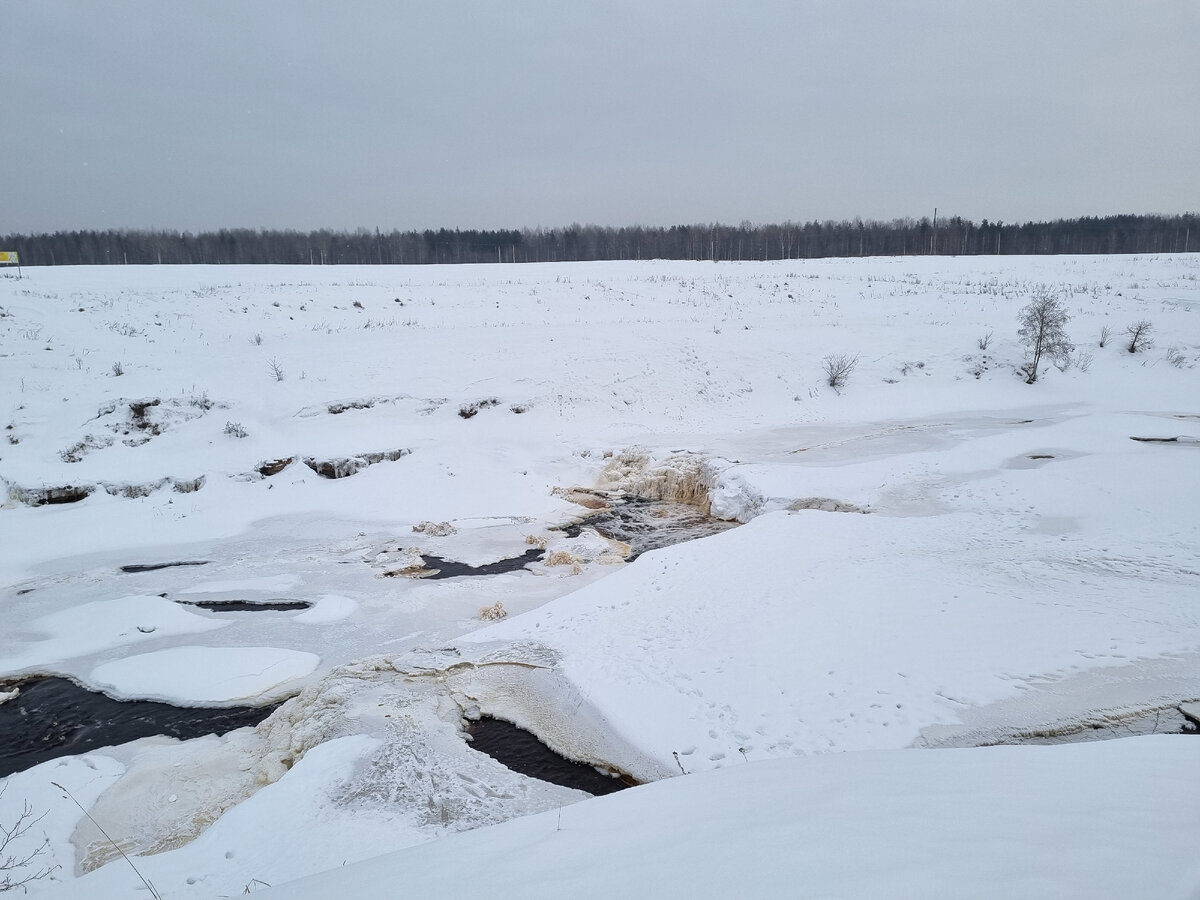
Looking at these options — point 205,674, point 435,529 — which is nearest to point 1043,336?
point 435,529

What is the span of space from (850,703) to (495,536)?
306 inches

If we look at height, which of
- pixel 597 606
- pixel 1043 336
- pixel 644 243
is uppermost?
pixel 644 243

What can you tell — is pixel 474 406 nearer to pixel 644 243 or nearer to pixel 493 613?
pixel 493 613

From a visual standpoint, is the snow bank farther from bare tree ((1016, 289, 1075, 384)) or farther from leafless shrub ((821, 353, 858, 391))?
bare tree ((1016, 289, 1075, 384))

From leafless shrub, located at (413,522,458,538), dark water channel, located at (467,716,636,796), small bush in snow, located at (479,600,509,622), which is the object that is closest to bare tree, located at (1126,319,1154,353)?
leafless shrub, located at (413,522,458,538)

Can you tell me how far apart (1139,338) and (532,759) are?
29804 mm

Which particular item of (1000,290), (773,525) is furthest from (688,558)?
(1000,290)

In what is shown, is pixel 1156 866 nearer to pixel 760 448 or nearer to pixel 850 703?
pixel 850 703

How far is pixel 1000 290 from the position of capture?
105ft

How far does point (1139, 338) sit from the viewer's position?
79.3 ft

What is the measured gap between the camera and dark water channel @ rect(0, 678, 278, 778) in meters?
6.17

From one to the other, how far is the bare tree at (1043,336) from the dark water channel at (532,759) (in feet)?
76.7

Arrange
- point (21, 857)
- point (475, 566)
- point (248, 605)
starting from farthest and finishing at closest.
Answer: point (475, 566) → point (248, 605) → point (21, 857)

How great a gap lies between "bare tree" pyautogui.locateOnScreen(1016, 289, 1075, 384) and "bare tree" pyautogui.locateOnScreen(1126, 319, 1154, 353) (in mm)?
2791
